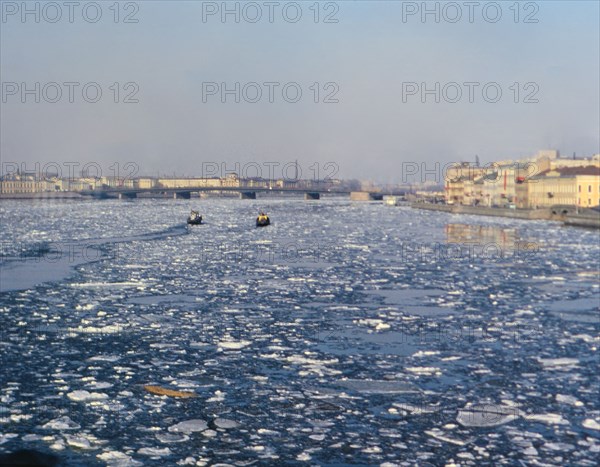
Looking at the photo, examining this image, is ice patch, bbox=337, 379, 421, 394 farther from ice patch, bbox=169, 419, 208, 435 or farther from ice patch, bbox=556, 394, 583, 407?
ice patch, bbox=169, 419, 208, 435

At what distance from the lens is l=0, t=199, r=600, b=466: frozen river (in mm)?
7684

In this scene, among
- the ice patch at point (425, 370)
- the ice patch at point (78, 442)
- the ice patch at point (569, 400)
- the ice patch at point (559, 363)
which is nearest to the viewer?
the ice patch at point (78, 442)

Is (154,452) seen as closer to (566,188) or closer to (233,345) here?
(233,345)

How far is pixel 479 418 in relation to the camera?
8500 mm

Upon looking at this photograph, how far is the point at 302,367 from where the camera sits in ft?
35.5

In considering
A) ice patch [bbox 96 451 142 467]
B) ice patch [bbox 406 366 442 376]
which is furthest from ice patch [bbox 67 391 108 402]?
ice patch [bbox 406 366 442 376]

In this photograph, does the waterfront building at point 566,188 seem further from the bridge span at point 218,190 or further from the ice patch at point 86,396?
the ice patch at point 86,396

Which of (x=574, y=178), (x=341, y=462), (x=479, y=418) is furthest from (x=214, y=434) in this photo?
(x=574, y=178)

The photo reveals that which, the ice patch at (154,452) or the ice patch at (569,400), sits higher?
the ice patch at (154,452)

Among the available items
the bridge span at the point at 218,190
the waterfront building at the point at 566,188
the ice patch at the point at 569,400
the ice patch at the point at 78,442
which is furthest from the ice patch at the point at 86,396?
the bridge span at the point at 218,190

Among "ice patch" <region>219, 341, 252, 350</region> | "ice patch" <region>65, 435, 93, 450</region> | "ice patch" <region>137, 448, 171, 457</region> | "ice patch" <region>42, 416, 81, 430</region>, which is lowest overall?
"ice patch" <region>219, 341, 252, 350</region>

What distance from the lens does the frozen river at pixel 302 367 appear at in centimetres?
768

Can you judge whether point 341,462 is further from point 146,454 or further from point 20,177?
point 20,177

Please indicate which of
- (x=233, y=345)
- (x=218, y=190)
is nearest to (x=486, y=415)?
(x=233, y=345)
